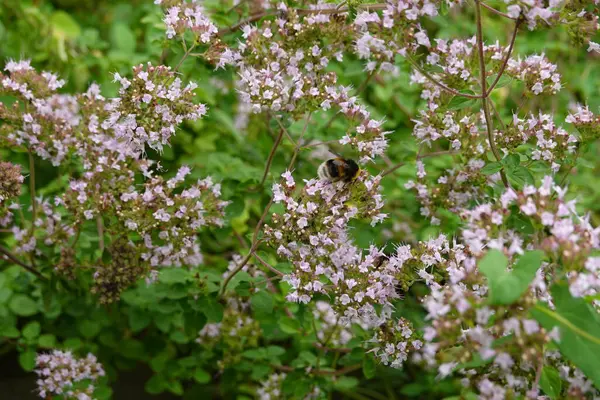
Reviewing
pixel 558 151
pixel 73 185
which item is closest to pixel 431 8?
pixel 558 151

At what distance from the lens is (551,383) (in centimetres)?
200

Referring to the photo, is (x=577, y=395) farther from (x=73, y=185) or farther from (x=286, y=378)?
(x=73, y=185)

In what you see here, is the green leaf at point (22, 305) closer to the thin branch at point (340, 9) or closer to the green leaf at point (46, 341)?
the green leaf at point (46, 341)

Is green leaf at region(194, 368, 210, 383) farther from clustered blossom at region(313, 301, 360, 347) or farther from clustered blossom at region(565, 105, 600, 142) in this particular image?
clustered blossom at region(565, 105, 600, 142)

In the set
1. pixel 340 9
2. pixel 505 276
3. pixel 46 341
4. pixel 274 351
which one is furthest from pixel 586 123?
pixel 46 341

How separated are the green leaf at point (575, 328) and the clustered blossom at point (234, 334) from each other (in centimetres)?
146

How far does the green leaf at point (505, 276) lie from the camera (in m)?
1.63

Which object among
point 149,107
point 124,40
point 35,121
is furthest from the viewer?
point 124,40

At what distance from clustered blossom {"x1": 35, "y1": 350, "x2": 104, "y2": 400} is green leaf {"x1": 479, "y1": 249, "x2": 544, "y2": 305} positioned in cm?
174

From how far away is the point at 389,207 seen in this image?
373cm

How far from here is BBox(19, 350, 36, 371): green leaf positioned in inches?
115

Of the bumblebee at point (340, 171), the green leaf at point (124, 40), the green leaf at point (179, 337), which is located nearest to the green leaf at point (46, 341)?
the green leaf at point (179, 337)

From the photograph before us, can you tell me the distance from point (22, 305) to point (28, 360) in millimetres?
233

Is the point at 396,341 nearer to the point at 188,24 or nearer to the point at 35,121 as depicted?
the point at 188,24
